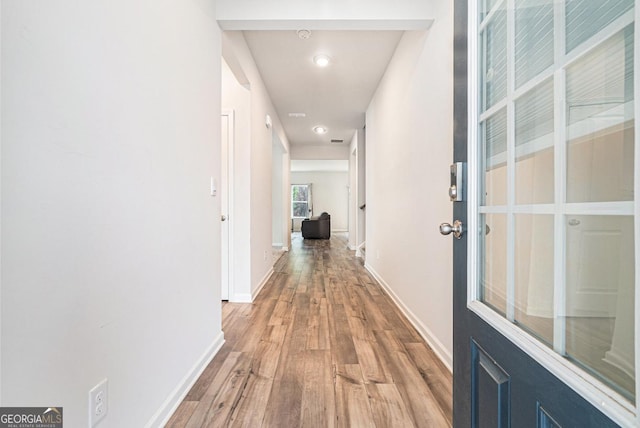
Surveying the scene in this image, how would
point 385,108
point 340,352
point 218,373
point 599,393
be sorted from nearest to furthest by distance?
point 599,393
point 218,373
point 340,352
point 385,108

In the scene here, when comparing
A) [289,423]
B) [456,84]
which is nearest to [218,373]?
[289,423]

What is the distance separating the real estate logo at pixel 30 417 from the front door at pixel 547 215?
1106 mm

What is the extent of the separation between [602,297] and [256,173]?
9.73 ft

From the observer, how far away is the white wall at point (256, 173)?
2.61 metres

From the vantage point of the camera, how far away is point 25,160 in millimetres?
664

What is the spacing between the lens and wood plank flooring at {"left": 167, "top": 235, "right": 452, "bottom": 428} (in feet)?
4.14

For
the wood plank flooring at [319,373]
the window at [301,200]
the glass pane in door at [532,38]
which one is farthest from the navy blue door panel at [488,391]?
the window at [301,200]

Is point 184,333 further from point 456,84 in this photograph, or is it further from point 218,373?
point 456,84

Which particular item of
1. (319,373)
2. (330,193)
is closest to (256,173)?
(319,373)

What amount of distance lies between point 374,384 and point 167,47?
1.89 m

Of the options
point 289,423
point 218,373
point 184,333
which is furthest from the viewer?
point 218,373

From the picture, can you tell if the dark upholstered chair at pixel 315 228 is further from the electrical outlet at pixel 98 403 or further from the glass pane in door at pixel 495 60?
the glass pane in door at pixel 495 60

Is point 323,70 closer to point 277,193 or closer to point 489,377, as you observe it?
point 489,377

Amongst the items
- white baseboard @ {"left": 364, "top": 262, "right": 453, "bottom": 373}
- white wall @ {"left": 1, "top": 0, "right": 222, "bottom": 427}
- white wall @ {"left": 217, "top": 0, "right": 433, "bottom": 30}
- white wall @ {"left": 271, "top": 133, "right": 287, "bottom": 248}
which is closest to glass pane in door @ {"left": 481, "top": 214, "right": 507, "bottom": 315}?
white baseboard @ {"left": 364, "top": 262, "right": 453, "bottom": 373}
